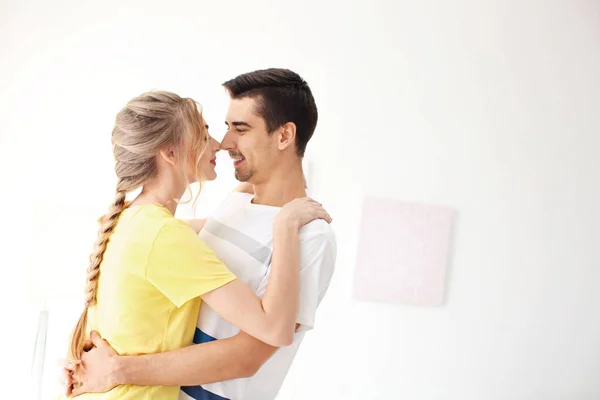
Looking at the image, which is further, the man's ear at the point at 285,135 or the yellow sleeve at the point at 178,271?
the man's ear at the point at 285,135

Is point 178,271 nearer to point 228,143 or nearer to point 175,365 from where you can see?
point 175,365

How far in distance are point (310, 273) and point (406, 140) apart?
2.35 metres

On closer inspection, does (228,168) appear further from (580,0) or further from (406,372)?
(580,0)

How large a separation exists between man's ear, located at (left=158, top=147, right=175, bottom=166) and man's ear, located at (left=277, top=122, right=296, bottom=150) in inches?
14.1

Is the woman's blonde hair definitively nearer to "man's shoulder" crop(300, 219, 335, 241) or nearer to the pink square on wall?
"man's shoulder" crop(300, 219, 335, 241)

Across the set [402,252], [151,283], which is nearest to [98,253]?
[151,283]

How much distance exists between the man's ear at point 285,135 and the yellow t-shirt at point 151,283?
453 mm

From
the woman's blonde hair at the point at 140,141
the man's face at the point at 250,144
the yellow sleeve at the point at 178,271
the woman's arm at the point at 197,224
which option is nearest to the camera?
the yellow sleeve at the point at 178,271

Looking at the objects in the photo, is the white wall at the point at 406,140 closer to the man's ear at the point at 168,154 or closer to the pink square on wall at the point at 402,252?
the pink square on wall at the point at 402,252

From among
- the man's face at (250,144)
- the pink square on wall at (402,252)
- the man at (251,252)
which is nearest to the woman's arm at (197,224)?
the man at (251,252)

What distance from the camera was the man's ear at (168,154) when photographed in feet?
5.49

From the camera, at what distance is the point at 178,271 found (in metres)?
1.53

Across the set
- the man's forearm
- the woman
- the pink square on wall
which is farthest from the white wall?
the man's forearm

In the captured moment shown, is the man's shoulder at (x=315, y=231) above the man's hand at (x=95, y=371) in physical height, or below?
above
